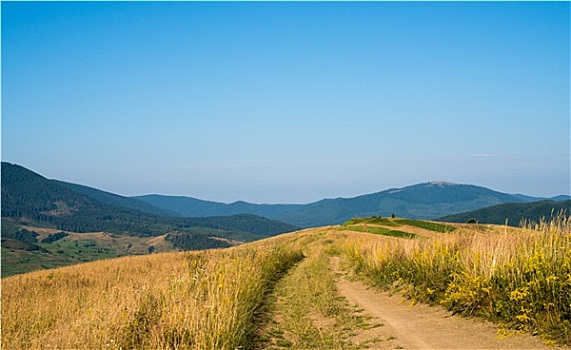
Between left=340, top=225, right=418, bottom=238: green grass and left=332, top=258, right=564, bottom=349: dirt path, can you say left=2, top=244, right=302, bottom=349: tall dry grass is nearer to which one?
left=332, top=258, right=564, bottom=349: dirt path

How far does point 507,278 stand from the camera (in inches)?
385

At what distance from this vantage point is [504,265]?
10008mm

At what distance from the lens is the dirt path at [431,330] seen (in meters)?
8.60

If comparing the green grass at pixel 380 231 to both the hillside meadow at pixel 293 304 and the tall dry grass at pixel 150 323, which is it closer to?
the hillside meadow at pixel 293 304

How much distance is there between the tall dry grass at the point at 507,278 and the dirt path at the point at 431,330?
0.91 ft

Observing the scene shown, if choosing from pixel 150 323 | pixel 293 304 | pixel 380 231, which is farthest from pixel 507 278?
pixel 380 231

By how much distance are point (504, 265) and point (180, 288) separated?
704 cm

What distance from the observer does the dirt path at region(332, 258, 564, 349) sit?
8604 millimetres

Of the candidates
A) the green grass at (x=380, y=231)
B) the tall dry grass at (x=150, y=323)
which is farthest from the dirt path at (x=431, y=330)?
the green grass at (x=380, y=231)

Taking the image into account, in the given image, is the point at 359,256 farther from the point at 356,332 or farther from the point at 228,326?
the point at 228,326

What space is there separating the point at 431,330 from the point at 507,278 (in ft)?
6.15

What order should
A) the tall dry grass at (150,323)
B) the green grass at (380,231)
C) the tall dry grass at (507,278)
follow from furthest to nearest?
the green grass at (380,231) < the tall dry grass at (507,278) < the tall dry grass at (150,323)

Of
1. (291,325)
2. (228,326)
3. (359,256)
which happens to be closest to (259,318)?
(291,325)

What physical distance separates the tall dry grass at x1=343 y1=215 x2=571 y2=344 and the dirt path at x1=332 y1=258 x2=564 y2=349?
10.9 inches
